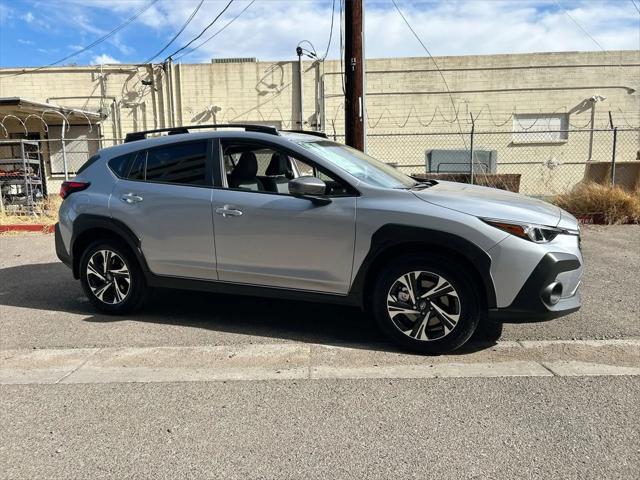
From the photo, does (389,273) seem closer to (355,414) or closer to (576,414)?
(355,414)

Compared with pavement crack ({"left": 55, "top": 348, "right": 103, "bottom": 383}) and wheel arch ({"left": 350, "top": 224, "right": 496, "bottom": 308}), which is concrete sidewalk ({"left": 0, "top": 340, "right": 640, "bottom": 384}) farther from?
wheel arch ({"left": 350, "top": 224, "right": 496, "bottom": 308})

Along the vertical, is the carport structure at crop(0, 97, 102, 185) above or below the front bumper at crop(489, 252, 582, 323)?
above

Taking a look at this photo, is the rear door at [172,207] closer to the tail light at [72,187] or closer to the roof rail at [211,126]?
the roof rail at [211,126]

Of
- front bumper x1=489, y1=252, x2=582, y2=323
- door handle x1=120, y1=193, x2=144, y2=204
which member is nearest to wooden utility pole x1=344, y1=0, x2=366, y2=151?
door handle x1=120, y1=193, x2=144, y2=204

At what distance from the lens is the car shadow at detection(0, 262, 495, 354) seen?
4727mm

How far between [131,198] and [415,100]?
15310 millimetres

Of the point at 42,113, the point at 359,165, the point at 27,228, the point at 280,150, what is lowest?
the point at 27,228

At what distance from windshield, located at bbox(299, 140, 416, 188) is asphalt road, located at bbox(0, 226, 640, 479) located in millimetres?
1351

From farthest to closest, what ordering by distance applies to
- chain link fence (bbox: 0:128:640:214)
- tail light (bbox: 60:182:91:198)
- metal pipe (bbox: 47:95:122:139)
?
metal pipe (bbox: 47:95:122:139)
chain link fence (bbox: 0:128:640:214)
tail light (bbox: 60:182:91:198)

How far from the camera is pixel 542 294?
387 cm

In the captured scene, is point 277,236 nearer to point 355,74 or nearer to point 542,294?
Result: point 542,294

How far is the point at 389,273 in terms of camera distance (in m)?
4.18

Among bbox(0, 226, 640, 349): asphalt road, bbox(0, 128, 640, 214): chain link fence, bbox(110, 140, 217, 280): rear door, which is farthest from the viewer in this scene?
bbox(0, 128, 640, 214): chain link fence

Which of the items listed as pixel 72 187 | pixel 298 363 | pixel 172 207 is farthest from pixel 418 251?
pixel 72 187
